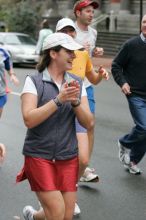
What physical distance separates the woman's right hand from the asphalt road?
1978mm

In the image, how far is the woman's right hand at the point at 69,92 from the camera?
13.1 feet

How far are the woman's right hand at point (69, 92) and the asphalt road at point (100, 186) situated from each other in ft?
6.49

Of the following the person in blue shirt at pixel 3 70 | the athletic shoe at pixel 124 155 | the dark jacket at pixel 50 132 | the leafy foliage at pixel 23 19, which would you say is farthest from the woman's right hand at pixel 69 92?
the leafy foliage at pixel 23 19

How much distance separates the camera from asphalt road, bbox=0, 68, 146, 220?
5.90 meters

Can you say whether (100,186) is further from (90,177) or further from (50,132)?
(50,132)

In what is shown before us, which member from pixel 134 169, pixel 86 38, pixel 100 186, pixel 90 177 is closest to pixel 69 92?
pixel 86 38

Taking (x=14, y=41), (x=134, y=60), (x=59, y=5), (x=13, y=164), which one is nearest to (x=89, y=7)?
(x=134, y=60)

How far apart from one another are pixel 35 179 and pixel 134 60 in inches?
123

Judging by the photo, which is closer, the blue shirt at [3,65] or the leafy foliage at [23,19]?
the blue shirt at [3,65]

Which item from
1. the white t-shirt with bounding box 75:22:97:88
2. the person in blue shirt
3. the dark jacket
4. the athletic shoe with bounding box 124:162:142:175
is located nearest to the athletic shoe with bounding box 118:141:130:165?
the athletic shoe with bounding box 124:162:142:175

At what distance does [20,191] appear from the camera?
6613 mm

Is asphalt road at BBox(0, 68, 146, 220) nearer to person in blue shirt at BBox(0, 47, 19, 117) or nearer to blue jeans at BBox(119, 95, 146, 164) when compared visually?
blue jeans at BBox(119, 95, 146, 164)

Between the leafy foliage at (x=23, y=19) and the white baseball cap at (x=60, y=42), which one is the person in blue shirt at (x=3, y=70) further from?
the leafy foliage at (x=23, y=19)

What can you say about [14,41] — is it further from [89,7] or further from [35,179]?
[35,179]
